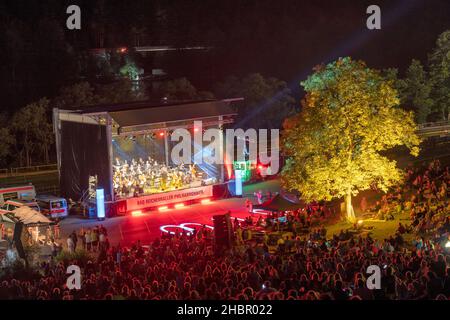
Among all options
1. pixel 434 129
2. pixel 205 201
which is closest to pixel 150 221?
pixel 205 201

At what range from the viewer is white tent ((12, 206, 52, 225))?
818 inches

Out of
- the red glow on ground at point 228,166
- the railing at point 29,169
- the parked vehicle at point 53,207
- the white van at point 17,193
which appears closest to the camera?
the white van at point 17,193

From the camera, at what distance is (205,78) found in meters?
66.8

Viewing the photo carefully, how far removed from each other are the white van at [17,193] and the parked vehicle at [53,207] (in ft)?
1.43

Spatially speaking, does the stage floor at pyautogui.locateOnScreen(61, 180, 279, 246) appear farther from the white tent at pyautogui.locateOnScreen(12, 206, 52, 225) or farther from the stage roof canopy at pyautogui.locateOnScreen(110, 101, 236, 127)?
the stage roof canopy at pyautogui.locateOnScreen(110, 101, 236, 127)

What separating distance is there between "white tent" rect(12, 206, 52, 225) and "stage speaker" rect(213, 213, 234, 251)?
6.00 metres

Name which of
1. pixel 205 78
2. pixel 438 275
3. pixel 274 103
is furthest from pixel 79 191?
pixel 205 78

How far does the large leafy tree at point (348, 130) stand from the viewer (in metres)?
21.3

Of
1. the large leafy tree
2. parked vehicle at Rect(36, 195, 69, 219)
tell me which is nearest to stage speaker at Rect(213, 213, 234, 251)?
the large leafy tree

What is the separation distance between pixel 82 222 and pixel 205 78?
139ft

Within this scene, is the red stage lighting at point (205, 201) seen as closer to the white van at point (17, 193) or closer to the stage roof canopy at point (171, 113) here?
the stage roof canopy at point (171, 113)

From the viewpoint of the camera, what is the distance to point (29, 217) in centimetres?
2102

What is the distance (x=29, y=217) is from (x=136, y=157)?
9123mm

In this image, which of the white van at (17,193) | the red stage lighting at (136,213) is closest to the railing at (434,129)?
the red stage lighting at (136,213)
